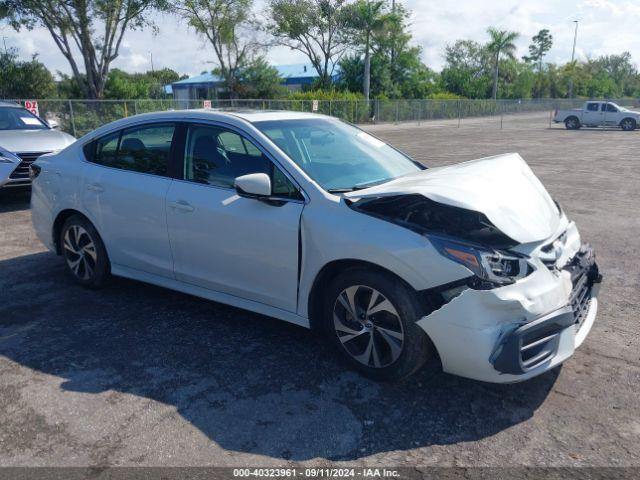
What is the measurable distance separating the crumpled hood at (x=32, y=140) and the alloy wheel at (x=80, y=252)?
179 inches

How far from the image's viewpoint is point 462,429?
309cm

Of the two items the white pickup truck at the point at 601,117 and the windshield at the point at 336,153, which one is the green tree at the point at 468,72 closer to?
the white pickup truck at the point at 601,117

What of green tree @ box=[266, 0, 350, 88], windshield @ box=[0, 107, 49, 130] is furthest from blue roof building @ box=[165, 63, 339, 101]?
windshield @ box=[0, 107, 49, 130]

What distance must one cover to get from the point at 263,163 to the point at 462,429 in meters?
2.22

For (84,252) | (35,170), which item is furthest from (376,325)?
(35,170)

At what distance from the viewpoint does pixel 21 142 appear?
920 centimetres

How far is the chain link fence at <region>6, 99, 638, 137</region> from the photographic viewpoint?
20.4 m

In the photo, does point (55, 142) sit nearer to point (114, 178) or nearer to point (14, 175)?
point (14, 175)

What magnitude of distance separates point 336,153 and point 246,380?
1887 millimetres

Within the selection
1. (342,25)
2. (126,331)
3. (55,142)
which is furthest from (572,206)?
(342,25)

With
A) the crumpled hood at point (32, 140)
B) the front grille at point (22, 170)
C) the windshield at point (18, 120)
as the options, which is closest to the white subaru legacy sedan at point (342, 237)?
the front grille at point (22, 170)

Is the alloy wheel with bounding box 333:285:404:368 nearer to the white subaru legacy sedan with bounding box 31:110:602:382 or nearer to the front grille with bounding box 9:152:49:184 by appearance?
the white subaru legacy sedan with bounding box 31:110:602:382

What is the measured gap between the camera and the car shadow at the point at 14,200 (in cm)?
909

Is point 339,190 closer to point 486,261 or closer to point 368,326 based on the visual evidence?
point 368,326
